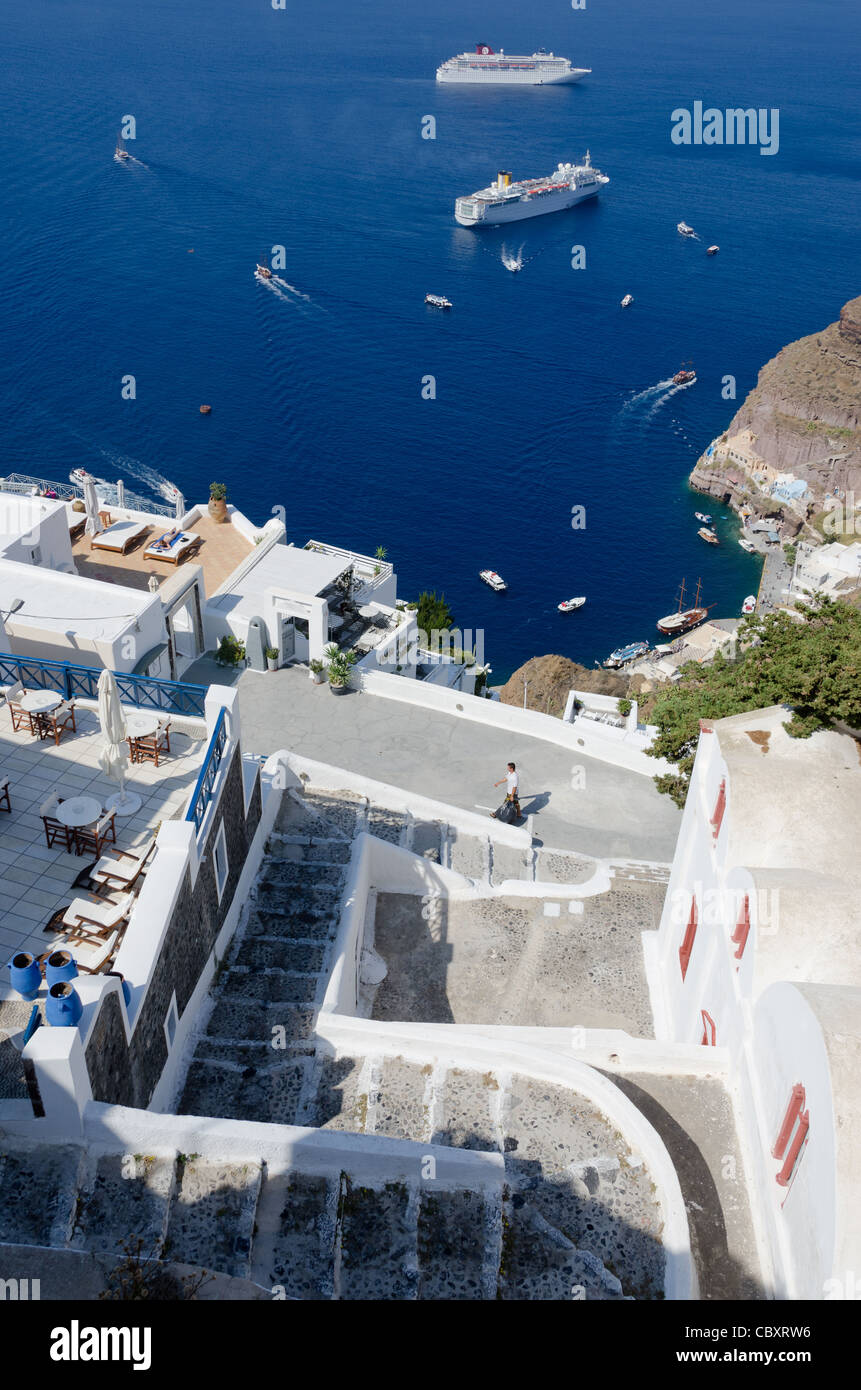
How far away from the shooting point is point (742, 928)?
59.4 ft

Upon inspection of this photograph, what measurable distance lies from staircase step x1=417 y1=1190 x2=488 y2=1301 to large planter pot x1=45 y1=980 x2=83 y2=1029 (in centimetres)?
541

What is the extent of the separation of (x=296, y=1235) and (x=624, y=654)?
7930 centimetres

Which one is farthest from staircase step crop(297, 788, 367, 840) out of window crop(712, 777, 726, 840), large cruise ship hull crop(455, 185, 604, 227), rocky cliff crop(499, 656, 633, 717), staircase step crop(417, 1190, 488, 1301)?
large cruise ship hull crop(455, 185, 604, 227)

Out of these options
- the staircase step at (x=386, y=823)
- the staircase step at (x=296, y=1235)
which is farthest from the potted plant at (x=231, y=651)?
the staircase step at (x=296, y=1235)

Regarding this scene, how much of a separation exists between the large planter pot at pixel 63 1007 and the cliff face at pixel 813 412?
118235 mm

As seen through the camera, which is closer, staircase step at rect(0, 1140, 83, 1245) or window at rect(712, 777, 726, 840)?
staircase step at rect(0, 1140, 83, 1245)

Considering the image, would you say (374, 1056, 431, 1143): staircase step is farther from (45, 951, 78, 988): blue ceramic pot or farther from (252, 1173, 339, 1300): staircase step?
(45, 951, 78, 988): blue ceramic pot

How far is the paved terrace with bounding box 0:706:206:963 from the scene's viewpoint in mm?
17172

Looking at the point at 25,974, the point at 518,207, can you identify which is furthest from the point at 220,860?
the point at 518,207

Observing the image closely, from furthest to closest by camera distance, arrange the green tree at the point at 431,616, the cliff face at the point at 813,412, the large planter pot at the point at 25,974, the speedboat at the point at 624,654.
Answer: the cliff face at the point at 813,412 < the speedboat at the point at 624,654 < the green tree at the point at 431,616 < the large planter pot at the point at 25,974

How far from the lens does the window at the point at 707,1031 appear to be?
1995 cm

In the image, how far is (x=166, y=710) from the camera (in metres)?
23.4

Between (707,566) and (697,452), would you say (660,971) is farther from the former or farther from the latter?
(697,452)

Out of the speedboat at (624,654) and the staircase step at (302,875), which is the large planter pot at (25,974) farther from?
the speedboat at (624,654)
